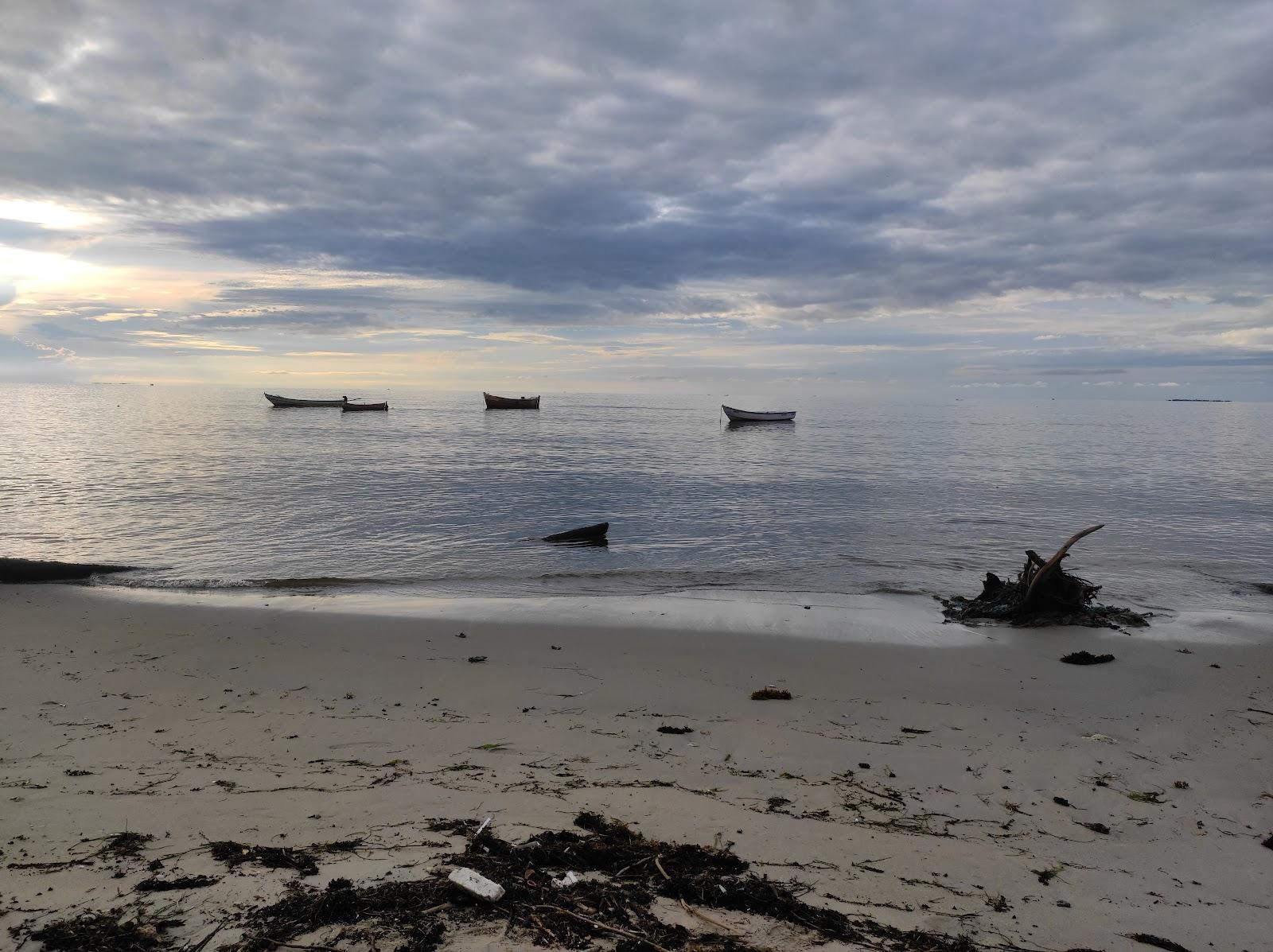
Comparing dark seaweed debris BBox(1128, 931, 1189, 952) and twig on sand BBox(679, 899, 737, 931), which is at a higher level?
twig on sand BBox(679, 899, 737, 931)

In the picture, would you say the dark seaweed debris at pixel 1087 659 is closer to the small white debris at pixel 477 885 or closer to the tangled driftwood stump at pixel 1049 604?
the tangled driftwood stump at pixel 1049 604

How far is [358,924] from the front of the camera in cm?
387

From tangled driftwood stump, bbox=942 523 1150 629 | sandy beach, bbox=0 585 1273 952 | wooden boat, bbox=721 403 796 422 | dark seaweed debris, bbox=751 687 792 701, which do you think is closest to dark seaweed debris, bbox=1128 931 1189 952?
sandy beach, bbox=0 585 1273 952

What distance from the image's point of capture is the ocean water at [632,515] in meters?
16.8

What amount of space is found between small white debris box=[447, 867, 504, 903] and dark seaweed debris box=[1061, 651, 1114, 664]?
366 inches

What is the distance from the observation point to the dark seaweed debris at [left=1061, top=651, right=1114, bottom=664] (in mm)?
10141

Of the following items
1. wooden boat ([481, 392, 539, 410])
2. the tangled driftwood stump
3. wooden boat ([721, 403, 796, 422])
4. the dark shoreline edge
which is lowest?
the dark shoreline edge

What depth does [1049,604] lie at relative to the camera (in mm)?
12602

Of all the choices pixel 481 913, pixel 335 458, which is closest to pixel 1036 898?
pixel 481 913

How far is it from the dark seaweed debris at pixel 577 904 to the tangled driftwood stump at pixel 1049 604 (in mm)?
9747

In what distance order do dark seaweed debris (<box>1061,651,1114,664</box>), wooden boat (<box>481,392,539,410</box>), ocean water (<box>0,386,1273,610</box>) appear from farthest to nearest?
wooden boat (<box>481,392,539,410</box>) → ocean water (<box>0,386,1273,610</box>) → dark seaweed debris (<box>1061,651,1114,664</box>)

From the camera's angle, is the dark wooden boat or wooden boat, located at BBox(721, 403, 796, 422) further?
wooden boat, located at BBox(721, 403, 796, 422)

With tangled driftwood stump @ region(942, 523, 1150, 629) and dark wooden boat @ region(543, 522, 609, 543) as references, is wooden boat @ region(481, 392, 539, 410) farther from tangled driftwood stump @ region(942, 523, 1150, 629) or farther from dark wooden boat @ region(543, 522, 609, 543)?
tangled driftwood stump @ region(942, 523, 1150, 629)

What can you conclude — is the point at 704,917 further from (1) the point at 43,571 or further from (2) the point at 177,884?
(1) the point at 43,571
